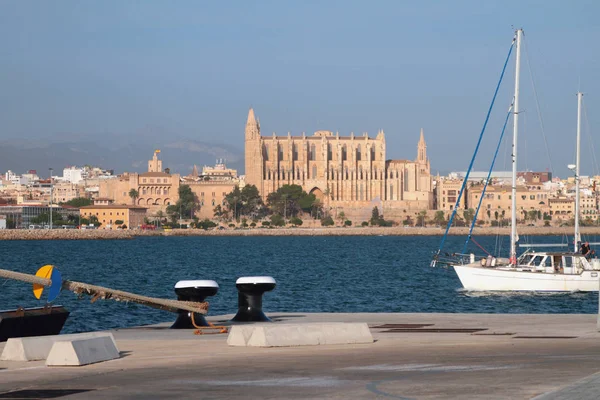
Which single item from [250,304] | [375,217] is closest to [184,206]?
[375,217]

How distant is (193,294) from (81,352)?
393 centimetres

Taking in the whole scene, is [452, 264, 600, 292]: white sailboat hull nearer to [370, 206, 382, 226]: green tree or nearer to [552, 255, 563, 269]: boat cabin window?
[552, 255, 563, 269]: boat cabin window

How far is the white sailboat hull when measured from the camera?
110 ft

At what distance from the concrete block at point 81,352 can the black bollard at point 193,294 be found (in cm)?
330

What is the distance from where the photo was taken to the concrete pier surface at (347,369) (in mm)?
9047

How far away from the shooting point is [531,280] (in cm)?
3369

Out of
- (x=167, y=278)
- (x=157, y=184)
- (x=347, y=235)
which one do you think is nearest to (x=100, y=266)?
(x=167, y=278)

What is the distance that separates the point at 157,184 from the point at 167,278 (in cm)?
14461

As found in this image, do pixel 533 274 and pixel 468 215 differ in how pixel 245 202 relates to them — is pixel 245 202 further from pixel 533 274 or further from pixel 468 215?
pixel 533 274

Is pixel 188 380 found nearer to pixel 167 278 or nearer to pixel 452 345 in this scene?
pixel 452 345

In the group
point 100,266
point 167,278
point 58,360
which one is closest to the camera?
point 58,360

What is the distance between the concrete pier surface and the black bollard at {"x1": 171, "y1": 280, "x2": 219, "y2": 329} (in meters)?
0.58

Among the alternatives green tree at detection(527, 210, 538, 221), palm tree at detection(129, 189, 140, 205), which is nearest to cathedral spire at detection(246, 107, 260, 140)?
palm tree at detection(129, 189, 140, 205)

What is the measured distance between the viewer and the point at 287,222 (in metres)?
177
